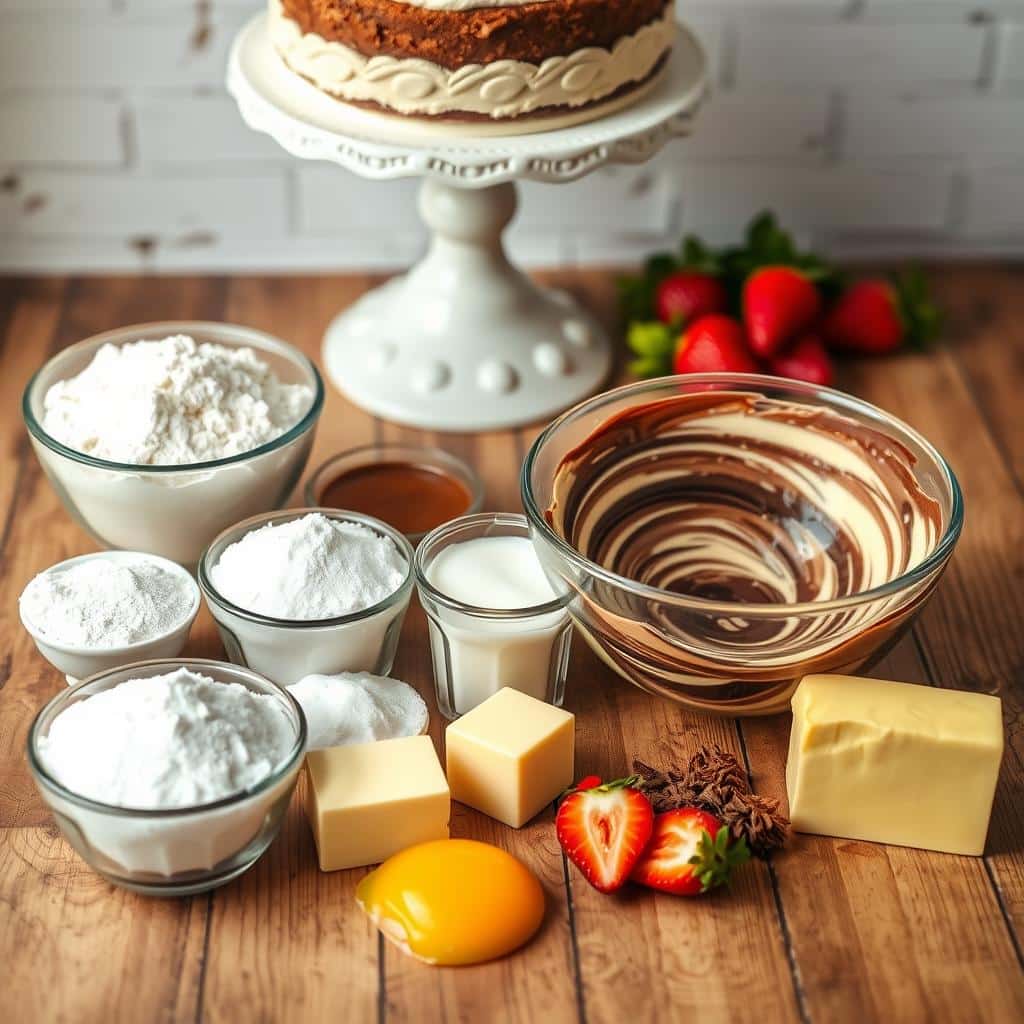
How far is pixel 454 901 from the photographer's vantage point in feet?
3.55

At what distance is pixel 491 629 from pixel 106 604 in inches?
13.9

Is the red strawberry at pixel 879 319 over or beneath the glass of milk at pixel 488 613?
beneath

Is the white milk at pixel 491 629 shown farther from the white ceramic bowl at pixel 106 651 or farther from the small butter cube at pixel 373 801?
the white ceramic bowl at pixel 106 651

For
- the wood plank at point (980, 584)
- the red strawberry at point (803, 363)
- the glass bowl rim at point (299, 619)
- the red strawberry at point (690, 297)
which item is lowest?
the wood plank at point (980, 584)

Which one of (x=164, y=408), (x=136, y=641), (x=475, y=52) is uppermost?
(x=475, y=52)

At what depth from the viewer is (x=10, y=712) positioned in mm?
1315

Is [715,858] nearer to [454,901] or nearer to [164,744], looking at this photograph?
[454,901]

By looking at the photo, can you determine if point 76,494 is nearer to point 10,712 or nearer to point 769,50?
point 10,712

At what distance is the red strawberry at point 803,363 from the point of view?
5.94ft

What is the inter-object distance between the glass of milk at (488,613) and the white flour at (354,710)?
56mm

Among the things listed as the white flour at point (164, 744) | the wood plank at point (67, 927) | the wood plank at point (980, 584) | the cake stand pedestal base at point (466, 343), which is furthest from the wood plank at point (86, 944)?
the cake stand pedestal base at point (466, 343)

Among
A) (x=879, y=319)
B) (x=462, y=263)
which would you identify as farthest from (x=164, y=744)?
(x=879, y=319)

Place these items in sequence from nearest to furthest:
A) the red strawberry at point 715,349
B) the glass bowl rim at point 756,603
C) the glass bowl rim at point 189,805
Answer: the glass bowl rim at point 189,805 < the glass bowl rim at point 756,603 < the red strawberry at point 715,349

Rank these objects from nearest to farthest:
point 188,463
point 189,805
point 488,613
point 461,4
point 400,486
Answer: point 189,805, point 488,613, point 188,463, point 461,4, point 400,486
